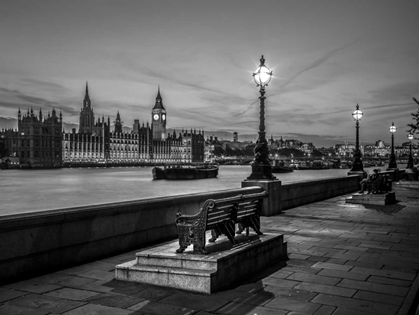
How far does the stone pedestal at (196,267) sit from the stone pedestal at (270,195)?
6.38 metres

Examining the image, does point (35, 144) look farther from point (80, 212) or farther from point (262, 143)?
point (80, 212)

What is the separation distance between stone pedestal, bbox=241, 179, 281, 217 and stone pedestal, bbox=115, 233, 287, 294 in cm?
638

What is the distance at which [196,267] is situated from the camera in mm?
5598

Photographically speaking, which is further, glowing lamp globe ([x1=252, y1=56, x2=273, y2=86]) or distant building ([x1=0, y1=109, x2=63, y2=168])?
distant building ([x1=0, y1=109, x2=63, y2=168])

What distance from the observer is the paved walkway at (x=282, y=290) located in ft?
15.8

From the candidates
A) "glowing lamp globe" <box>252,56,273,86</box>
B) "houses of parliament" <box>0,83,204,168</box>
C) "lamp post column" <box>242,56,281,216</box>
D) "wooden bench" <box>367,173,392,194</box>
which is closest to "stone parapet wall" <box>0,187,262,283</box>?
"lamp post column" <box>242,56,281,216</box>

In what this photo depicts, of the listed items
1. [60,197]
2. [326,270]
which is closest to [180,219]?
[326,270]

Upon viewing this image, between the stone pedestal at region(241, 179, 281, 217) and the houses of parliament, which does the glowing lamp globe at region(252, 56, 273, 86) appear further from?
the houses of parliament

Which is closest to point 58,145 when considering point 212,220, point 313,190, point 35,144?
point 35,144

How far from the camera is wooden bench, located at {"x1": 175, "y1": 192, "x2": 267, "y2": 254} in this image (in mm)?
5824

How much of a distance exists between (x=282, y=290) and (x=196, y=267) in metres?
1.08

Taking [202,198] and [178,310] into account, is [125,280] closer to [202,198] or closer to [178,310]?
[178,310]

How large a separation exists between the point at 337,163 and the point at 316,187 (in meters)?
166

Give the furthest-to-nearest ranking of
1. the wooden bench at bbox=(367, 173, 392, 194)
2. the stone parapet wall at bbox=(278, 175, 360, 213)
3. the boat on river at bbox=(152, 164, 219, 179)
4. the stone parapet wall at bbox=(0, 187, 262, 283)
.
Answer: the boat on river at bbox=(152, 164, 219, 179)
the wooden bench at bbox=(367, 173, 392, 194)
the stone parapet wall at bbox=(278, 175, 360, 213)
the stone parapet wall at bbox=(0, 187, 262, 283)
